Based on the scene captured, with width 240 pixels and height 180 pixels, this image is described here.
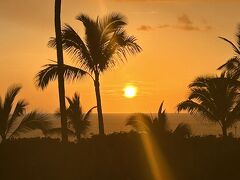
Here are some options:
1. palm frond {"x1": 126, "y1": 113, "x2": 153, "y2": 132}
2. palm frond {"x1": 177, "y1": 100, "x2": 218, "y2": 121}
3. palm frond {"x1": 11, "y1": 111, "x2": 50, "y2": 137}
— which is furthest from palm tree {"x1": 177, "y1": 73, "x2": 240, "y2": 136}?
palm frond {"x1": 11, "y1": 111, "x2": 50, "y2": 137}

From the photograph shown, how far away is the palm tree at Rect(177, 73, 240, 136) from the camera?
22.5 meters

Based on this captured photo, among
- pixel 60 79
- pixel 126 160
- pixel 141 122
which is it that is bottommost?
pixel 126 160

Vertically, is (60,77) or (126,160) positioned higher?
(60,77)

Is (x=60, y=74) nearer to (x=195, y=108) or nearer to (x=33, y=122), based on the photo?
(x=33, y=122)

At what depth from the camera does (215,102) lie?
2306 cm

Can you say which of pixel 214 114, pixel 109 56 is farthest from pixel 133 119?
pixel 214 114

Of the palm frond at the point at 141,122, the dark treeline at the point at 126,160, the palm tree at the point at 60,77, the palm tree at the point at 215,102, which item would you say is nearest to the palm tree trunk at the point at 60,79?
the palm tree at the point at 60,77

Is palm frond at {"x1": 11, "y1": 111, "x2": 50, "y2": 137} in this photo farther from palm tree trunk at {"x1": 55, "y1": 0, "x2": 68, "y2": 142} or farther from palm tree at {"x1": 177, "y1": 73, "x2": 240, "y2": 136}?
palm tree at {"x1": 177, "y1": 73, "x2": 240, "y2": 136}

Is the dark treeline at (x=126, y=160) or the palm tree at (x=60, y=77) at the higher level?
the palm tree at (x=60, y=77)

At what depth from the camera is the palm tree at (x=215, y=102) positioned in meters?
22.5

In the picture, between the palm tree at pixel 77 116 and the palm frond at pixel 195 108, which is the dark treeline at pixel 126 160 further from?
the palm tree at pixel 77 116

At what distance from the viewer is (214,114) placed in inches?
928

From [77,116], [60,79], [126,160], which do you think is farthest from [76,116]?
[126,160]

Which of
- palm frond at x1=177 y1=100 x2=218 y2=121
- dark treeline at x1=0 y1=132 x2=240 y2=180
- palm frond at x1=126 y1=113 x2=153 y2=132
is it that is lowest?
dark treeline at x1=0 y1=132 x2=240 y2=180
